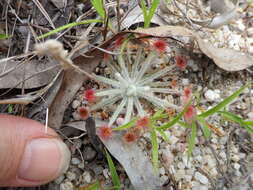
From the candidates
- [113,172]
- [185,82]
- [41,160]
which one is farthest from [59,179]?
[185,82]

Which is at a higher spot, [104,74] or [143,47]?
[143,47]

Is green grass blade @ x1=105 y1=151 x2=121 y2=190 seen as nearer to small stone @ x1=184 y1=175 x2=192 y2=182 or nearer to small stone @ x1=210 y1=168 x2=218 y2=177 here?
small stone @ x1=184 y1=175 x2=192 y2=182

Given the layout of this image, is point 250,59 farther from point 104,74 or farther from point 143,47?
point 104,74

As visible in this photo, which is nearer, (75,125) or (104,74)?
(75,125)

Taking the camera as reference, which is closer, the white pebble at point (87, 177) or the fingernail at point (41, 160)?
the fingernail at point (41, 160)

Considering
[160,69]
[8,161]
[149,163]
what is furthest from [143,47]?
[8,161]

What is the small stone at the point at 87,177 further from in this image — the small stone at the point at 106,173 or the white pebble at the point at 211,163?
the white pebble at the point at 211,163

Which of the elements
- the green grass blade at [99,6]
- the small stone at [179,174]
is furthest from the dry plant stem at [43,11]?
the small stone at [179,174]
